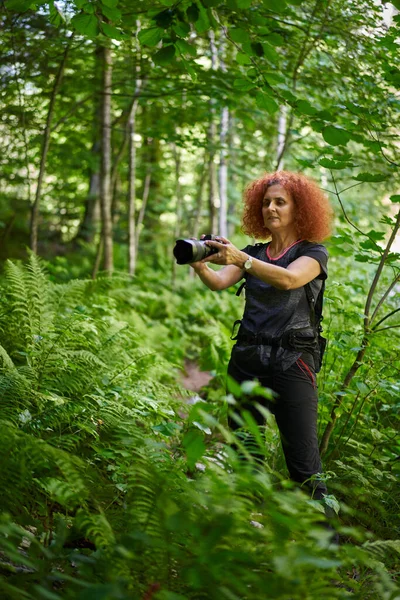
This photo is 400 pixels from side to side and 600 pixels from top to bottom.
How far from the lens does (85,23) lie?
3141mm

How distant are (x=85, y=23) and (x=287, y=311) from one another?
2.03 m

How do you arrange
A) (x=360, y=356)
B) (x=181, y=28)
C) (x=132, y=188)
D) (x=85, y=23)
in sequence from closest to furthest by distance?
(x=181, y=28)
(x=85, y=23)
(x=360, y=356)
(x=132, y=188)

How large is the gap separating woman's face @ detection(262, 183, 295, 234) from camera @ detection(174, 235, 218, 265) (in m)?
0.52

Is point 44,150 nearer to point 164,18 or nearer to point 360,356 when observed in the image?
point 164,18

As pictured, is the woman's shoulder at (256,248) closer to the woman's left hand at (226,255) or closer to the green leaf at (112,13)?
the woman's left hand at (226,255)

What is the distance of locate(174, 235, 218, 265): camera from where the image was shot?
300 centimetres

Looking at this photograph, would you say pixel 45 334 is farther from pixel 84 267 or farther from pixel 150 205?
pixel 150 205

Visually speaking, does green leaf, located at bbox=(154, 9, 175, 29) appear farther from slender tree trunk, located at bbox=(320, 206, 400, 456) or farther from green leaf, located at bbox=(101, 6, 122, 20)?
slender tree trunk, located at bbox=(320, 206, 400, 456)

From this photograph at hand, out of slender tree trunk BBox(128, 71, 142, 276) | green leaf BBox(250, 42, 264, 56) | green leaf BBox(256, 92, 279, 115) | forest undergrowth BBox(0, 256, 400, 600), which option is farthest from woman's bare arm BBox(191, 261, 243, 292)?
slender tree trunk BBox(128, 71, 142, 276)

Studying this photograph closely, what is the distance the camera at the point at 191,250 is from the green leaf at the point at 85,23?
135cm

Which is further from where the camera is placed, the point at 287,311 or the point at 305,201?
the point at 305,201

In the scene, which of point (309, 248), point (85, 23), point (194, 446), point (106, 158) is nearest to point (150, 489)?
point (194, 446)

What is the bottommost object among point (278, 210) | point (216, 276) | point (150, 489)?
point (150, 489)

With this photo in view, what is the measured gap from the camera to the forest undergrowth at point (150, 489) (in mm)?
1761
